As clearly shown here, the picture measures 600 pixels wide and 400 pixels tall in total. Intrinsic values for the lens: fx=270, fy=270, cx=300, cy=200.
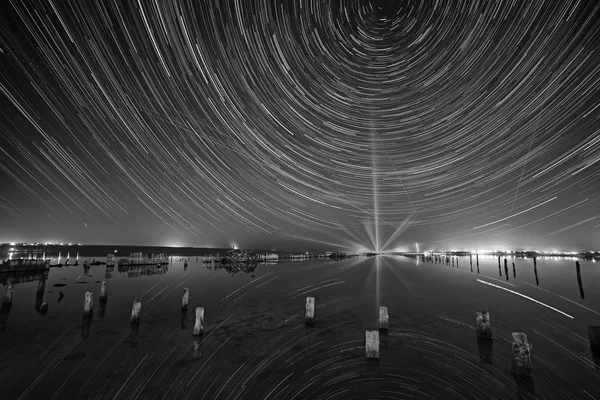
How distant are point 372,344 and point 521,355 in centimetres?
542

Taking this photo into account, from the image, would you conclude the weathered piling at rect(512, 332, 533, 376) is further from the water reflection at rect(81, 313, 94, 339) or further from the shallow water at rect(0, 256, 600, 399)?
the water reflection at rect(81, 313, 94, 339)

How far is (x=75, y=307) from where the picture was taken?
2100cm

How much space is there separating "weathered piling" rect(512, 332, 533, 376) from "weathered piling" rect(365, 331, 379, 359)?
4.98 m

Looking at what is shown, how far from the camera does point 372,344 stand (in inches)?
458

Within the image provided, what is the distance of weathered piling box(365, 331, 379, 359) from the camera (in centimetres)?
1146

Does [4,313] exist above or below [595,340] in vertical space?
below

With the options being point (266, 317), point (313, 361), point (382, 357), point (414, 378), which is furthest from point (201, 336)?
point (414, 378)

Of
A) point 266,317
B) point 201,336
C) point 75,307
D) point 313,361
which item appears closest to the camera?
point 313,361

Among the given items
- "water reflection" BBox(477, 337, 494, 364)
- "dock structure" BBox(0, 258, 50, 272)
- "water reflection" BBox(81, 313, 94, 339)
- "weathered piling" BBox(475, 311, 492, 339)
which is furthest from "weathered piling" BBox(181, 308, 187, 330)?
"dock structure" BBox(0, 258, 50, 272)

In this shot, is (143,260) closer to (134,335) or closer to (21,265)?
(21,265)

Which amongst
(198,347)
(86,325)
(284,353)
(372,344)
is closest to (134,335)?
(86,325)

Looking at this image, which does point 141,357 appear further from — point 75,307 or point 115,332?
point 75,307

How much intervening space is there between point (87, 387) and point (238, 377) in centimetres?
522

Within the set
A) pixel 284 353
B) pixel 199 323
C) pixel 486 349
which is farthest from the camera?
pixel 199 323
